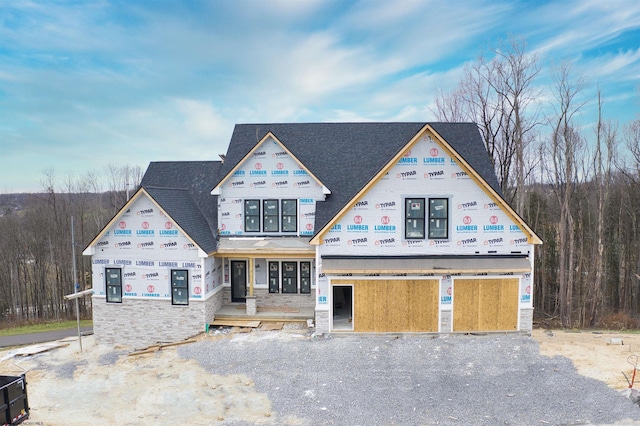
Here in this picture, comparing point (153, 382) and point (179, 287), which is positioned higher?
point (179, 287)

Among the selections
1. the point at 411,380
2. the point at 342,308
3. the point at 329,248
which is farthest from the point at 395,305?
the point at 411,380

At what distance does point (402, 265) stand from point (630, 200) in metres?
21.9

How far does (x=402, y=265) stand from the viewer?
14.8 m

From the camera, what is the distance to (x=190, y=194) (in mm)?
19438

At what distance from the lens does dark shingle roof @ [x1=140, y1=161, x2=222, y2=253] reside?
16078mm

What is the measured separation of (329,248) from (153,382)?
7636 millimetres

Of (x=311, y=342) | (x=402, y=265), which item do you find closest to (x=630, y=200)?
(x=402, y=265)

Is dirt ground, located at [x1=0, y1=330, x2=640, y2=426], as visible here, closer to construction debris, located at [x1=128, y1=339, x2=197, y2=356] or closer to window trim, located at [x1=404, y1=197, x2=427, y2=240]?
construction debris, located at [x1=128, y1=339, x2=197, y2=356]

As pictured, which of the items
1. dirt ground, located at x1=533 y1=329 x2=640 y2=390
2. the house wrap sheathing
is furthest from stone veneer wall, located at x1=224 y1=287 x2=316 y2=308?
dirt ground, located at x1=533 y1=329 x2=640 y2=390

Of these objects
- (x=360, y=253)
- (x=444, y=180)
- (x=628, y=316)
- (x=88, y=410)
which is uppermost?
(x=444, y=180)

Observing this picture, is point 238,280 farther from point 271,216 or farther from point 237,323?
point 271,216

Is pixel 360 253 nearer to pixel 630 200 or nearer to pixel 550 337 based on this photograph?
pixel 550 337

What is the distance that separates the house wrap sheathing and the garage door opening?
0.07 metres

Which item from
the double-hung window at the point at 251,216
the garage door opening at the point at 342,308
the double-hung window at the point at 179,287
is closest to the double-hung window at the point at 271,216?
the double-hung window at the point at 251,216
